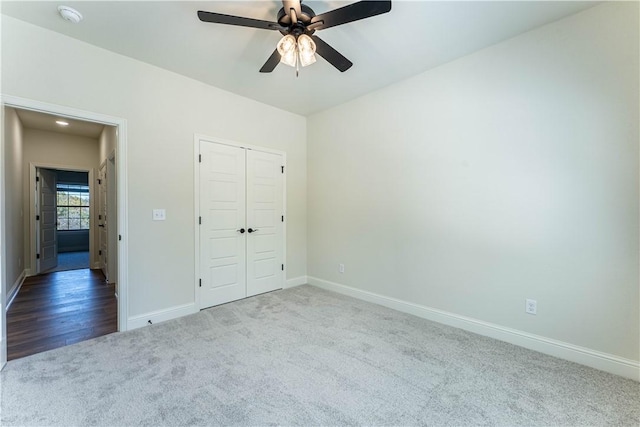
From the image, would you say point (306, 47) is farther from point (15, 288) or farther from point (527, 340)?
point (15, 288)

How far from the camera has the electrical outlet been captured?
235 centimetres

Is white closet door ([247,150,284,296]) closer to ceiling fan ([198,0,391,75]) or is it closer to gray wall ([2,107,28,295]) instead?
ceiling fan ([198,0,391,75])

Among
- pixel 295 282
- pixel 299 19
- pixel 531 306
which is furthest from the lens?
pixel 295 282

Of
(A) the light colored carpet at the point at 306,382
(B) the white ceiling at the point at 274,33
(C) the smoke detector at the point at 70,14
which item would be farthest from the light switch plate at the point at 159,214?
(C) the smoke detector at the point at 70,14

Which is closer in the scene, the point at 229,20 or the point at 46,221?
the point at 229,20

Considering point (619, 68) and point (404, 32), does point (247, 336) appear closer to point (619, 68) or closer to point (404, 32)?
point (404, 32)

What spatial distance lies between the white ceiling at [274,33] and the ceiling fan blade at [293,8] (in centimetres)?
35

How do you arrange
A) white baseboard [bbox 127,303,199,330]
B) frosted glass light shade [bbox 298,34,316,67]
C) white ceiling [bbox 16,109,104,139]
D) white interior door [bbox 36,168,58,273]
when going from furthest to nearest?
white interior door [bbox 36,168,58,273], white ceiling [bbox 16,109,104,139], white baseboard [bbox 127,303,199,330], frosted glass light shade [bbox 298,34,316,67]

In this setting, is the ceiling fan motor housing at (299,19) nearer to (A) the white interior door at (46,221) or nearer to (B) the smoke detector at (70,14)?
(B) the smoke detector at (70,14)

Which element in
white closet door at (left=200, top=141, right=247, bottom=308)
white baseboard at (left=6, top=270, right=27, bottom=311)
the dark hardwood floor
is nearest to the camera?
the dark hardwood floor

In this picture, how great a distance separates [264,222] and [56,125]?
4.14m

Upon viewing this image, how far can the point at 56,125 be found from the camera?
183 inches

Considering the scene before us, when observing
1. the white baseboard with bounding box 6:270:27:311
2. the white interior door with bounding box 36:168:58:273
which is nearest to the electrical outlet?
the white baseboard with bounding box 6:270:27:311

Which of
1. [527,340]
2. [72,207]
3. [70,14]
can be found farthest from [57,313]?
[72,207]
